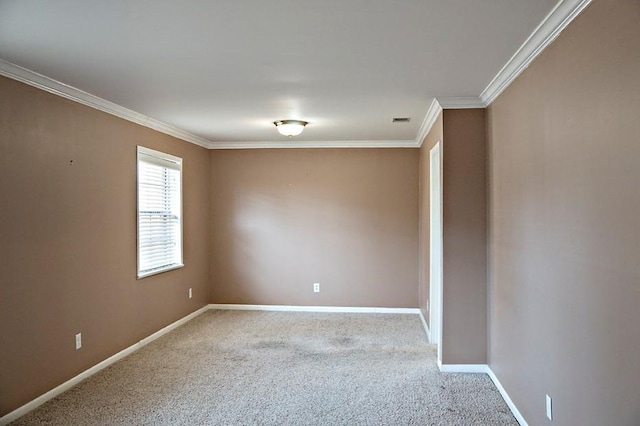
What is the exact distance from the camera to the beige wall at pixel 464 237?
11.9ft

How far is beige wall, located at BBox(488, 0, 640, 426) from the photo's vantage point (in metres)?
1.56

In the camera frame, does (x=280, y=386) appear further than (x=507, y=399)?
Yes

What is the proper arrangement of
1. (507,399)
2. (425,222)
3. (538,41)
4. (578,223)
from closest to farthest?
(578,223)
(538,41)
(507,399)
(425,222)

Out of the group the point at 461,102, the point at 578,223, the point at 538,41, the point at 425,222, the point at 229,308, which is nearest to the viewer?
the point at 578,223

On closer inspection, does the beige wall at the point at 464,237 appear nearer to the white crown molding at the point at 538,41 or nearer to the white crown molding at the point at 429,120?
the white crown molding at the point at 429,120

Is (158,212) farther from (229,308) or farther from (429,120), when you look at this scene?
(429,120)

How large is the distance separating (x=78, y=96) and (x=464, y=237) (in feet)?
11.3

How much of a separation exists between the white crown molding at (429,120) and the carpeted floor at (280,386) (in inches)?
92.1

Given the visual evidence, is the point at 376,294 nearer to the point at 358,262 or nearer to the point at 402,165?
the point at 358,262

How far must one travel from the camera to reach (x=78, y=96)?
11.3 ft

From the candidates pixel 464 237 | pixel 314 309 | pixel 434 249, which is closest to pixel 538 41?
pixel 464 237

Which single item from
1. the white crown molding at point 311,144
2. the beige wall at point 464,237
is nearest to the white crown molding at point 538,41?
the beige wall at point 464,237

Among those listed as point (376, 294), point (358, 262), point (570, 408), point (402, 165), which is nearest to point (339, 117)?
point (402, 165)

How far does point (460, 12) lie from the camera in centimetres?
203
